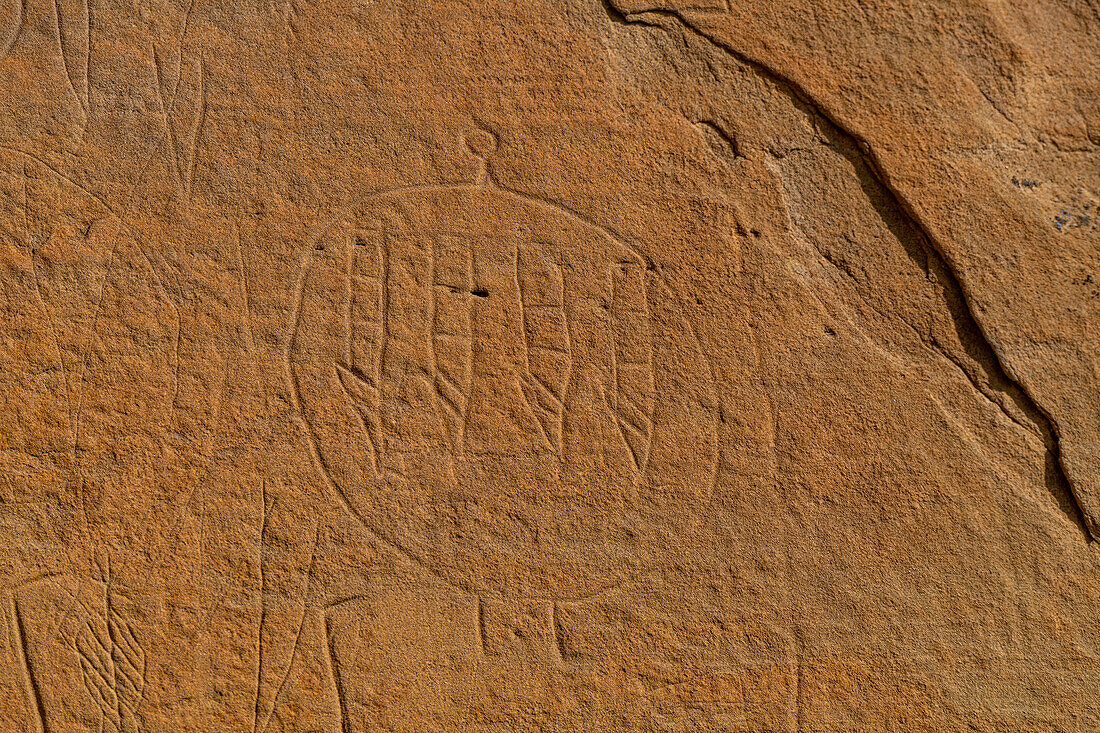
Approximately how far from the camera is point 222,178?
158 cm

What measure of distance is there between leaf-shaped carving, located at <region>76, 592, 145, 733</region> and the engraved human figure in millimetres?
499

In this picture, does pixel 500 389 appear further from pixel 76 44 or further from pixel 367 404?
pixel 76 44

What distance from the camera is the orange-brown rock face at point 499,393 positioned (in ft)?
5.13

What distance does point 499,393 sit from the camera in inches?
61.7

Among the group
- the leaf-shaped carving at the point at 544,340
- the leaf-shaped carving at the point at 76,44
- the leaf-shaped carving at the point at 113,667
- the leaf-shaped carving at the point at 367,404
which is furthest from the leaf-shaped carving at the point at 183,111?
the leaf-shaped carving at the point at 113,667

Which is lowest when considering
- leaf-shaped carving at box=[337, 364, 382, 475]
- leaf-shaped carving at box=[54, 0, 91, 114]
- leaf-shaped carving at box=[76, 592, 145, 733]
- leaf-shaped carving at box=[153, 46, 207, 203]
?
leaf-shaped carving at box=[76, 592, 145, 733]

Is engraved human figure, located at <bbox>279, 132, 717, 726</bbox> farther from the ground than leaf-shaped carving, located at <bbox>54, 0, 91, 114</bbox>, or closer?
closer

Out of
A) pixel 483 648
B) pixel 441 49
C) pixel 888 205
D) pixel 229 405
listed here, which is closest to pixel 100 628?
pixel 229 405

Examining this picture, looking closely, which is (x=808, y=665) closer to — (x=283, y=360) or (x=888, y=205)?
(x=888, y=205)

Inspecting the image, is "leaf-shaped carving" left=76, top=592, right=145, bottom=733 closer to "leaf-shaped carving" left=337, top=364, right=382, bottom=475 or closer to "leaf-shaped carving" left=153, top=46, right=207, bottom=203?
"leaf-shaped carving" left=337, top=364, right=382, bottom=475

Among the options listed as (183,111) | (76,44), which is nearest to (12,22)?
(76,44)

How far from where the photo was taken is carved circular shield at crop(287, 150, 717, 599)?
5.14ft

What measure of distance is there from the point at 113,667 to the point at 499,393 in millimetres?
920

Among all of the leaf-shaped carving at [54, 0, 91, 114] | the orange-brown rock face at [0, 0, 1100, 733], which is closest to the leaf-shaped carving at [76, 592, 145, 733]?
the orange-brown rock face at [0, 0, 1100, 733]
